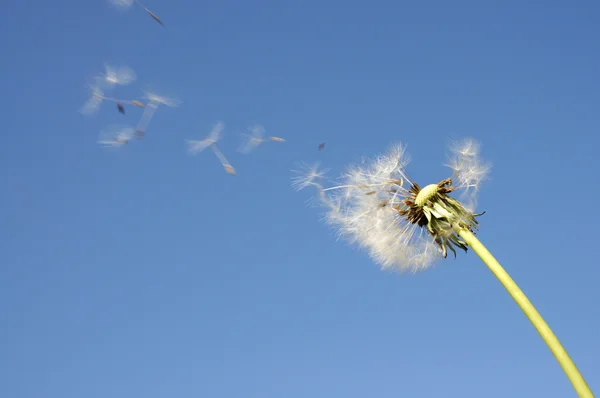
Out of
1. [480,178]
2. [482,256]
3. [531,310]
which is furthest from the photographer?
[480,178]

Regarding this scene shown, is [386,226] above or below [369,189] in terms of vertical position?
below

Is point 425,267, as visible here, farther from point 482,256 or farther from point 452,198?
point 482,256

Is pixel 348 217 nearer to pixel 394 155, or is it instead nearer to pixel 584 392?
pixel 394 155

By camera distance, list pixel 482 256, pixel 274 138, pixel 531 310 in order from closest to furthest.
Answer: pixel 531 310
pixel 482 256
pixel 274 138

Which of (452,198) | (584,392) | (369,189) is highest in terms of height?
(369,189)

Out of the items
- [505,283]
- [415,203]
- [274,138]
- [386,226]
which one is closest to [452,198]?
[415,203]

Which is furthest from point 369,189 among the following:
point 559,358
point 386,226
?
point 559,358

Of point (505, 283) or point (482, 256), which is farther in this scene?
point (482, 256)
